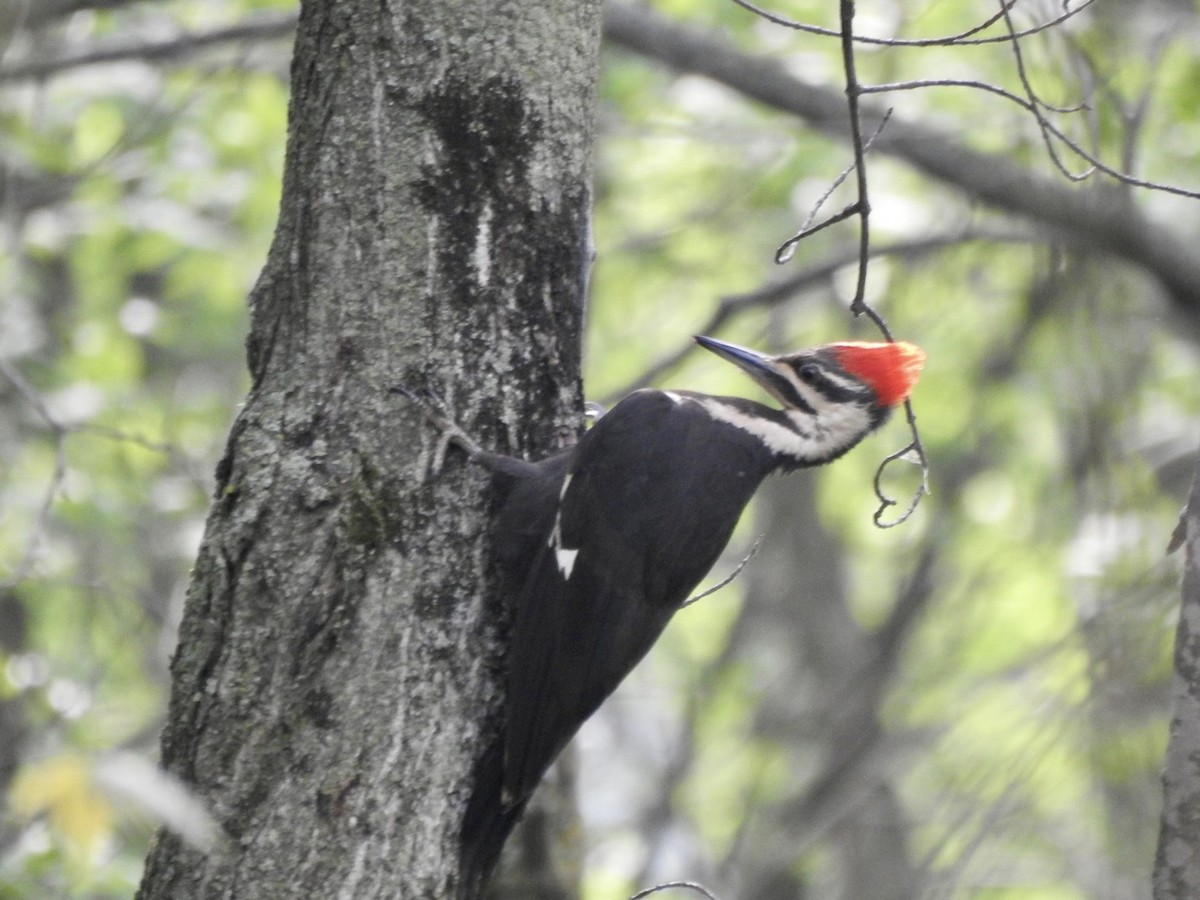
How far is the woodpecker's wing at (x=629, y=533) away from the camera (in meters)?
2.57

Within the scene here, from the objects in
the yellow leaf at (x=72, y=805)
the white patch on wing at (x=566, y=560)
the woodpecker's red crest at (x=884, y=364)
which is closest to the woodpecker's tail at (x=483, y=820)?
the white patch on wing at (x=566, y=560)

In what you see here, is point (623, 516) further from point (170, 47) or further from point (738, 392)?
point (738, 392)

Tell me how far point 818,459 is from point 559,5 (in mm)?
1172

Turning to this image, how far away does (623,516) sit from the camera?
9.13ft

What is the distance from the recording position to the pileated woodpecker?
240 centimetres

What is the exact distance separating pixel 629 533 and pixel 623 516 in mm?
38

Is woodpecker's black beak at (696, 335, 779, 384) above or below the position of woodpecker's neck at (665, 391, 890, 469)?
above

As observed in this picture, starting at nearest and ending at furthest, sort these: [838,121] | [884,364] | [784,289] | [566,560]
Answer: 1. [566,560]
2. [884,364]
3. [784,289]
4. [838,121]

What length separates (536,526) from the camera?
8.28 ft

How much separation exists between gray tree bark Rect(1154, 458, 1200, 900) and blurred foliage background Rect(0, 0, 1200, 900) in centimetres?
85

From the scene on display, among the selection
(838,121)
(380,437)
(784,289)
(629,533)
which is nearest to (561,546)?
(629,533)

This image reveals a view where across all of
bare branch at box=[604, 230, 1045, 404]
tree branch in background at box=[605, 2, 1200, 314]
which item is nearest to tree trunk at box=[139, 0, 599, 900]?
bare branch at box=[604, 230, 1045, 404]

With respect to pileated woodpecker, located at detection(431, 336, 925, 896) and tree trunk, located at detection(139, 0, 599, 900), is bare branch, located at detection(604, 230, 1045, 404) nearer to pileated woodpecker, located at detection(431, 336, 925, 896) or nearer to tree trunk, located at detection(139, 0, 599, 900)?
pileated woodpecker, located at detection(431, 336, 925, 896)

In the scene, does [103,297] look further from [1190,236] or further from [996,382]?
[1190,236]
